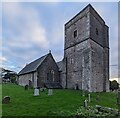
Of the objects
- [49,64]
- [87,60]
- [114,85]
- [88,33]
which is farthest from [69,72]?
[114,85]

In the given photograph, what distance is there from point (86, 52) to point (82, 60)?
67.2 inches

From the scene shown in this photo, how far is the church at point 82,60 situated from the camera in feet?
101

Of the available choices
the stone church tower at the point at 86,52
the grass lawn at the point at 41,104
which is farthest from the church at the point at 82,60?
the grass lawn at the point at 41,104

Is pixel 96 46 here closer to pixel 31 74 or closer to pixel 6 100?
pixel 31 74

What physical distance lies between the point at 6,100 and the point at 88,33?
20.0 m

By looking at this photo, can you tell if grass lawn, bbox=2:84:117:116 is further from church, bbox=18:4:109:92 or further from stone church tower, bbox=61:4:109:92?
church, bbox=18:4:109:92

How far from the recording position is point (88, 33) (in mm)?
31016

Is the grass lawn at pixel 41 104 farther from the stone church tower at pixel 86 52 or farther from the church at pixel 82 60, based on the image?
the church at pixel 82 60

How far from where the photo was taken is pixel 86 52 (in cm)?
3125

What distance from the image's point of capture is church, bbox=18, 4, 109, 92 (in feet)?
101

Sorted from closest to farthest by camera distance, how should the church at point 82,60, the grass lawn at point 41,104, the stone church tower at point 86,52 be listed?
1. the grass lawn at point 41,104
2. the stone church tower at point 86,52
3. the church at point 82,60

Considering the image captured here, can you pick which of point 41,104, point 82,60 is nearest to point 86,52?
point 82,60

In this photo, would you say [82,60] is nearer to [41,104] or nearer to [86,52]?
[86,52]

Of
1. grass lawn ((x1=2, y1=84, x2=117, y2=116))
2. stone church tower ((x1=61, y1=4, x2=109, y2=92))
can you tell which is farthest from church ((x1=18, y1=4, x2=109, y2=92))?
grass lawn ((x1=2, y1=84, x2=117, y2=116))
